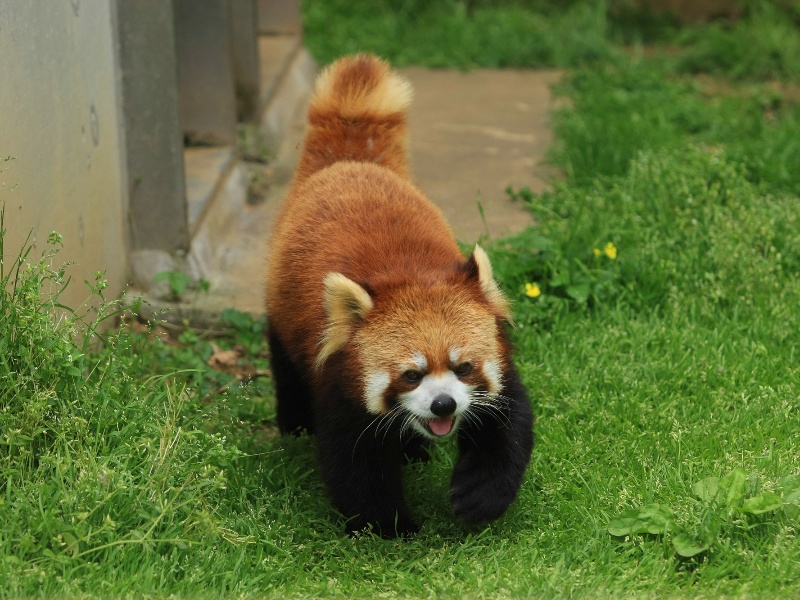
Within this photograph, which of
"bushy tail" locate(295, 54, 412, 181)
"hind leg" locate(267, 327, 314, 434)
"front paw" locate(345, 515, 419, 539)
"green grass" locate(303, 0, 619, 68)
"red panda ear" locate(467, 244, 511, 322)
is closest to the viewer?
"red panda ear" locate(467, 244, 511, 322)

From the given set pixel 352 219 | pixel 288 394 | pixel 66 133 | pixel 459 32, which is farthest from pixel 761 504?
pixel 459 32

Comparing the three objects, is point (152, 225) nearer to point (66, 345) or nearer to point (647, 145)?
point (66, 345)

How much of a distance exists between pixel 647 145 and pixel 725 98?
1789 mm

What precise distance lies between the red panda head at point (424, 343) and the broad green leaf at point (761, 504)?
81 cm

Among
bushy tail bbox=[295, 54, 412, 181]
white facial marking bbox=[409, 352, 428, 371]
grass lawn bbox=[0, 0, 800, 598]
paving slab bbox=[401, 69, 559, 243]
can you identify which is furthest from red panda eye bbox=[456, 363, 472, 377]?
paving slab bbox=[401, 69, 559, 243]

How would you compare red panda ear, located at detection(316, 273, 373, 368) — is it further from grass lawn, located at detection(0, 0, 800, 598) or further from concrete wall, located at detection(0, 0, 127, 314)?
concrete wall, located at detection(0, 0, 127, 314)

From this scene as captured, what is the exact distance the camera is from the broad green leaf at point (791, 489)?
331cm

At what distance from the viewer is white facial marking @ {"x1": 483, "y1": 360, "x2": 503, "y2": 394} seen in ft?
11.1

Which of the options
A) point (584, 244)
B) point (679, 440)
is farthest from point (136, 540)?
point (584, 244)

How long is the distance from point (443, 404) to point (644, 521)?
76 cm

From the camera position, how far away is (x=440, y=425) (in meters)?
3.34

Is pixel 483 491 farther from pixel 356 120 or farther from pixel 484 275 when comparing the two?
pixel 356 120

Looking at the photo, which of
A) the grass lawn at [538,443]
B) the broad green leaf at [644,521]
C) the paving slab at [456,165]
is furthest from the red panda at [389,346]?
the paving slab at [456,165]

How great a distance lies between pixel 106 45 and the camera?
481cm
